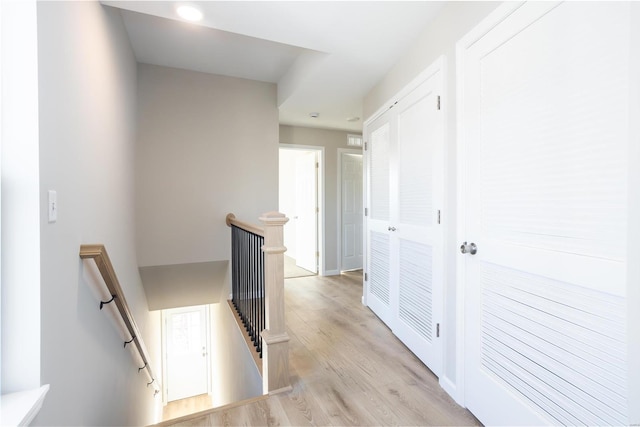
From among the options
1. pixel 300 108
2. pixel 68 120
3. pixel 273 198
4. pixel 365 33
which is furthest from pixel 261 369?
pixel 300 108

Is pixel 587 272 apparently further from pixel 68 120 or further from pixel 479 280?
pixel 68 120

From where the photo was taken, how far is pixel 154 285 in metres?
3.49

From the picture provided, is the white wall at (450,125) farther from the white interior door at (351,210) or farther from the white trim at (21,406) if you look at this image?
the white interior door at (351,210)

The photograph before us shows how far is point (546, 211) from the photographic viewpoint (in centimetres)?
117

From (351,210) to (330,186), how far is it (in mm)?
545

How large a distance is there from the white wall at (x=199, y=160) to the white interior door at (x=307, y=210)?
1275mm

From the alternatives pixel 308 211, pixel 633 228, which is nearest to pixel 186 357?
pixel 308 211

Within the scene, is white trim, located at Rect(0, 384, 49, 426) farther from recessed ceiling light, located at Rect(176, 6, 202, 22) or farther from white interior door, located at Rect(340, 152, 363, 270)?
white interior door, located at Rect(340, 152, 363, 270)

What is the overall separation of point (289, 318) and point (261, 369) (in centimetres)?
90

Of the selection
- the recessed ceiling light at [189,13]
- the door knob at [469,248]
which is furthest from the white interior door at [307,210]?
the door knob at [469,248]

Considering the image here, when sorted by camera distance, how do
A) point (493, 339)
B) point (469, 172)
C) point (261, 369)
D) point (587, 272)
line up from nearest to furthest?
point (587, 272), point (493, 339), point (469, 172), point (261, 369)

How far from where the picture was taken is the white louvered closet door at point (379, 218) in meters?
2.68

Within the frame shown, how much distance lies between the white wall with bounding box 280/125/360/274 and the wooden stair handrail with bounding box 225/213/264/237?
168 cm

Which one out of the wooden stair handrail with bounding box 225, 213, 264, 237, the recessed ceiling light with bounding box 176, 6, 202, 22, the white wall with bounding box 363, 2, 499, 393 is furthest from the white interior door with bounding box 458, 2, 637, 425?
the recessed ceiling light with bounding box 176, 6, 202, 22
